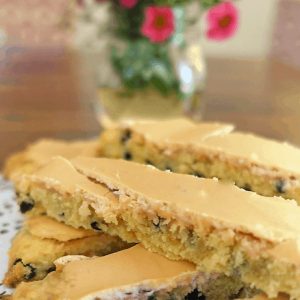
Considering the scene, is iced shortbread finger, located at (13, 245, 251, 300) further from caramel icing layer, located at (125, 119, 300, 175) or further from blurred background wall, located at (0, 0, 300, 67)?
blurred background wall, located at (0, 0, 300, 67)

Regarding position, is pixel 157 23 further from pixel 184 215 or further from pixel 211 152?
pixel 184 215

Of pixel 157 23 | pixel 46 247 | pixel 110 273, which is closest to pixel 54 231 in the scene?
pixel 46 247

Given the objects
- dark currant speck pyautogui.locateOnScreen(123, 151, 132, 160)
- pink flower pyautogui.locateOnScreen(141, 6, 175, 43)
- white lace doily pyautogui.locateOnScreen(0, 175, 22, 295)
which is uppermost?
pink flower pyautogui.locateOnScreen(141, 6, 175, 43)

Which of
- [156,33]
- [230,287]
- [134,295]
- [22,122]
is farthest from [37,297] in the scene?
[22,122]

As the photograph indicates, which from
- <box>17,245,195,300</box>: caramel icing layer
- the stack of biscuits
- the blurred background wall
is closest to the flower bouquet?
the stack of biscuits

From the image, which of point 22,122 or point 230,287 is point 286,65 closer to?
point 22,122

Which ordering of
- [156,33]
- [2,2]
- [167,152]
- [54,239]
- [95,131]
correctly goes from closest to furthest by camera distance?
[54,239] < [167,152] < [156,33] < [95,131] < [2,2]

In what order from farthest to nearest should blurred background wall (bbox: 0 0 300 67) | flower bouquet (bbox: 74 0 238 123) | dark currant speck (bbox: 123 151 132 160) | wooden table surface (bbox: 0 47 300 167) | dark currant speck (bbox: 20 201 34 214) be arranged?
blurred background wall (bbox: 0 0 300 67), wooden table surface (bbox: 0 47 300 167), flower bouquet (bbox: 74 0 238 123), dark currant speck (bbox: 123 151 132 160), dark currant speck (bbox: 20 201 34 214)
